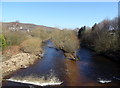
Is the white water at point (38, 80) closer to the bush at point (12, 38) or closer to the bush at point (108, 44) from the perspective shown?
the bush at point (12, 38)

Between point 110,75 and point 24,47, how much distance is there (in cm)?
1425

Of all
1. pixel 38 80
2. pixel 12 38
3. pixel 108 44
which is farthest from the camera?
pixel 12 38

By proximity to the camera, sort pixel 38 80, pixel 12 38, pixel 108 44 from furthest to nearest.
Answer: pixel 12 38, pixel 108 44, pixel 38 80

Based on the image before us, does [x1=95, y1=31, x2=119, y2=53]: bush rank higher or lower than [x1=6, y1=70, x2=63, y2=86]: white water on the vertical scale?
higher

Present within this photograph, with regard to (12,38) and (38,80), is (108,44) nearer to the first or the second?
(12,38)

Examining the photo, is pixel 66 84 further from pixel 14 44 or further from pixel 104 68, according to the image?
pixel 14 44

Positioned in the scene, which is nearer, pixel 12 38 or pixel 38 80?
pixel 38 80

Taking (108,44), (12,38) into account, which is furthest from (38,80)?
(108,44)

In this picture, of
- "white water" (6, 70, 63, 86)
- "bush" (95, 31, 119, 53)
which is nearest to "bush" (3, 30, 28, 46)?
"white water" (6, 70, 63, 86)

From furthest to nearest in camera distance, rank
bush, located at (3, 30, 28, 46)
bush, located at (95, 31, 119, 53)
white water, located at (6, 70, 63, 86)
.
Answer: bush, located at (3, 30, 28, 46), bush, located at (95, 31, 119, 53), white water, located at (6, 70, 63, 86)

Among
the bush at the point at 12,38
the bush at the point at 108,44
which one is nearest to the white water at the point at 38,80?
the bush at the point at 12,38

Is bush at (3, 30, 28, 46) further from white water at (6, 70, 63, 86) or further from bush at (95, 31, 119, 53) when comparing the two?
bush at (95, 31, 119, 53)

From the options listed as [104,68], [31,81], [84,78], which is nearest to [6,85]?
[31,81]

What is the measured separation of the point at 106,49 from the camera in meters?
24.0
